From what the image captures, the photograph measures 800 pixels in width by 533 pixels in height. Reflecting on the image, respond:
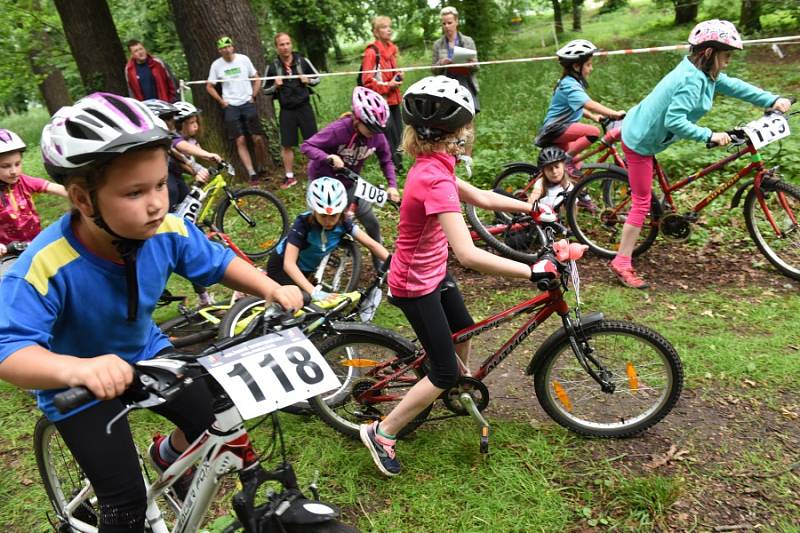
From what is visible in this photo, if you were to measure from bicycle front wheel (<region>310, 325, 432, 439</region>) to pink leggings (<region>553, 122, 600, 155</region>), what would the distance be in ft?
12.8

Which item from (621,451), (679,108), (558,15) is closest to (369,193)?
(679,108)

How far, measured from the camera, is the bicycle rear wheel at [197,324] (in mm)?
4996

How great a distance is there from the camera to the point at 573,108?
19.9 ft

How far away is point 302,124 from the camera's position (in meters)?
8.58

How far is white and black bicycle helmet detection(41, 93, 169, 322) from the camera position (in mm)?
1760

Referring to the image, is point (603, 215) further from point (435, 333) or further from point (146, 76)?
point (146, 76)

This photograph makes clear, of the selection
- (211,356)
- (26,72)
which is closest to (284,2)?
(26,72)

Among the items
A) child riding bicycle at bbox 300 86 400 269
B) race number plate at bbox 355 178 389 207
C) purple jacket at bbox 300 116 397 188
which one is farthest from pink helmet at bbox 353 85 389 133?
race number plate at bbox 355 178 389 207

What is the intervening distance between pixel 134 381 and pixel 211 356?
27cm

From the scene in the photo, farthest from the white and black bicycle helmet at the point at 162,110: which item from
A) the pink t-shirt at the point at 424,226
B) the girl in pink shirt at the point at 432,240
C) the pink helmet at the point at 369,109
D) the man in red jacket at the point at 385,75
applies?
the man in red jacket at the point at 385,75

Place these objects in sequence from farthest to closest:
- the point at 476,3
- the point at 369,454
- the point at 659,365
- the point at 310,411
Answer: the point at 476,3
the point at 310,411
the point at 369,454
the point at 659,365

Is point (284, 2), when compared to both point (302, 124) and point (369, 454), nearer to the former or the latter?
point (302, 124)

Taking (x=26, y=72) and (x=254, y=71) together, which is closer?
(x=254, y=71)

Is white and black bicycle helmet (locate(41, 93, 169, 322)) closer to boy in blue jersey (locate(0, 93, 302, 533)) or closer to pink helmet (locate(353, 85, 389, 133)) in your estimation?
boy in blue jersey (locate(0, 93, 302, 533))
